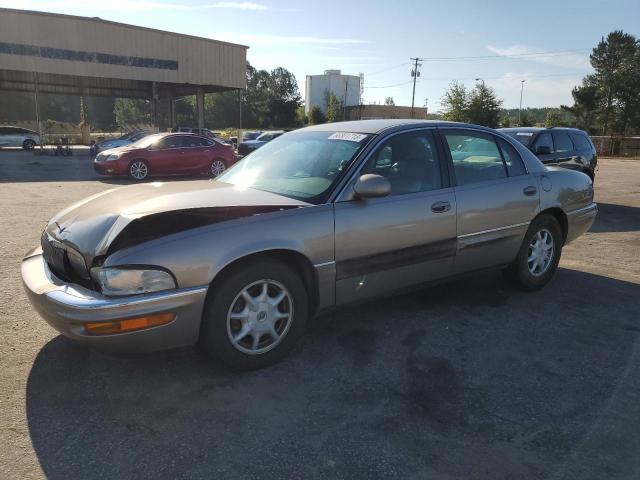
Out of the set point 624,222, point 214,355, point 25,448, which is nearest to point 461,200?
point 214,355

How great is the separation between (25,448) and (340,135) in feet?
9.66

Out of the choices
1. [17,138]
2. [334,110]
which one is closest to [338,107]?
[334,110]

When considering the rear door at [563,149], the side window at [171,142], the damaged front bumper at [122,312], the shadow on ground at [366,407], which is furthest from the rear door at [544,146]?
the side window at [171,142]

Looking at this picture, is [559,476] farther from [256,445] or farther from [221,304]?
[221,304]

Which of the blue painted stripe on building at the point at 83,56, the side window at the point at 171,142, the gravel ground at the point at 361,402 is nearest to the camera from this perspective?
the gravel ground at the point at 361,402

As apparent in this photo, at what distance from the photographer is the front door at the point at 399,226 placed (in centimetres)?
349

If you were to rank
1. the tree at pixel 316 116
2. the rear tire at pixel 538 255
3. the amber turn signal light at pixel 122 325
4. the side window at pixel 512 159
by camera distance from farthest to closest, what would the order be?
the tree at pixel 316 116
the rear tire at pixel 538 255
the side window at pixel 512 159
the amber turn signal light at pixel 122 325

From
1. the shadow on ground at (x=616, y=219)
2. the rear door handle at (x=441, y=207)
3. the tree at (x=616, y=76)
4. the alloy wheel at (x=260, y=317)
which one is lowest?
the shadow on ground at (x=616, y=219)

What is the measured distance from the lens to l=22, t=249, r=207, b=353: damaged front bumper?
8.91 ft

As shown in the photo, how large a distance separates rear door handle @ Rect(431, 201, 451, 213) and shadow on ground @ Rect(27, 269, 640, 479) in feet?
3.04

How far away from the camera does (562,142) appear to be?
10102mm

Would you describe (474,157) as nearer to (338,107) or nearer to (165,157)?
(165,157)

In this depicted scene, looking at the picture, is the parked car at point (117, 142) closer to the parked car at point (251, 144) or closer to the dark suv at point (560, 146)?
the parked car at point (251, 144)

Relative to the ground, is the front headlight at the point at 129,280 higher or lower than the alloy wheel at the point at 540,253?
higher
